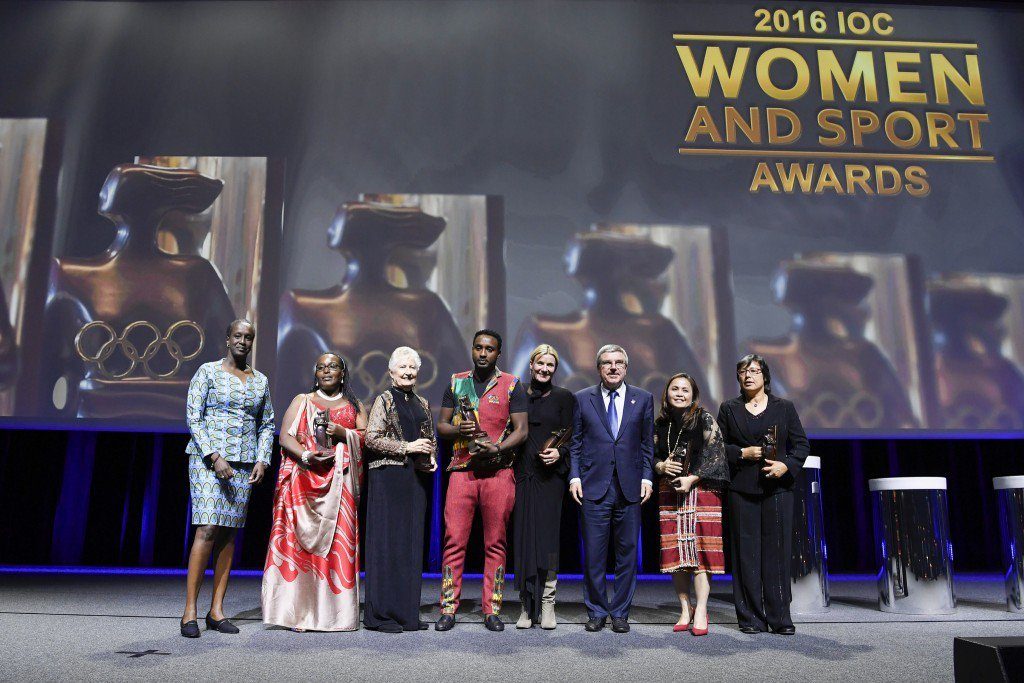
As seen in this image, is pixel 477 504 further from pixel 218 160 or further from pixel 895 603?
pixel 218 160

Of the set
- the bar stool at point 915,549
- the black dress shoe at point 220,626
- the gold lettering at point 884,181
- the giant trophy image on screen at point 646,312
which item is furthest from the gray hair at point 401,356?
the gold lettering at point 884,181

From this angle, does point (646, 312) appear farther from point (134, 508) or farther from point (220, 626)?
point (134, 508)

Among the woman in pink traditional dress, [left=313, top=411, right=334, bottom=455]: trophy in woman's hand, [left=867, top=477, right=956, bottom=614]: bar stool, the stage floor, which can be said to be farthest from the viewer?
[left=867, top=477, right=956, bottom=614]: bar stool

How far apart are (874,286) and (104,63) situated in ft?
18.4

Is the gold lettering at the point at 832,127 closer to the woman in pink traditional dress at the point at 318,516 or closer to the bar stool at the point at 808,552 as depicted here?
the bar stool at the point at 808,552

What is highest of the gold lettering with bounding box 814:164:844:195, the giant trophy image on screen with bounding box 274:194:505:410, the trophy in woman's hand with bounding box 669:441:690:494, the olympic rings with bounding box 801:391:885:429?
the gold lettering with bounding box 814:164:844:195

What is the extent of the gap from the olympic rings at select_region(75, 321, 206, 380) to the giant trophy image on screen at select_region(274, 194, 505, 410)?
659mm

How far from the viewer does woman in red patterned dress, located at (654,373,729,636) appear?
130 inches

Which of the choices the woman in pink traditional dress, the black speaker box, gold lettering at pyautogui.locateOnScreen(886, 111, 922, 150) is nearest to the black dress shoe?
the woman in pink traditional dress

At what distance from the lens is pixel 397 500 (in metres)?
3.41

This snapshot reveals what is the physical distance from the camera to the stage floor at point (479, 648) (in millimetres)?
2506

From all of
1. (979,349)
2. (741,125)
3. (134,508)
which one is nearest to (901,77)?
(741,125)

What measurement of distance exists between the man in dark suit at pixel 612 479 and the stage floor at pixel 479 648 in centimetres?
19

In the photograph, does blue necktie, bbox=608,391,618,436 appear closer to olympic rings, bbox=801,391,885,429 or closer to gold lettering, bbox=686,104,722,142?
olympic rings, bbox=801,391,885,429
